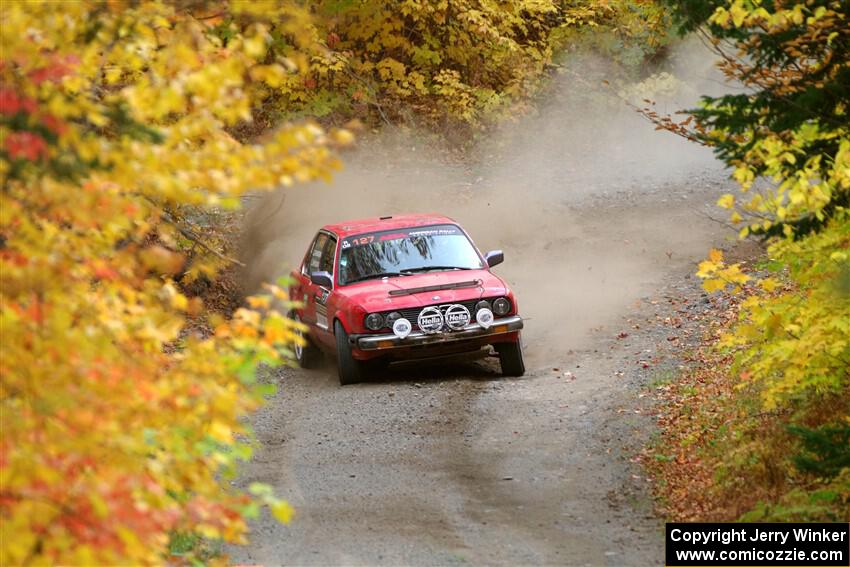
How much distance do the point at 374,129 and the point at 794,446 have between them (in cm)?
2159

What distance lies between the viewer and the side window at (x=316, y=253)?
15.2 meters

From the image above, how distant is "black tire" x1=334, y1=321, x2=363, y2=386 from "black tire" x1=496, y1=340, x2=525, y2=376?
67.8 inches

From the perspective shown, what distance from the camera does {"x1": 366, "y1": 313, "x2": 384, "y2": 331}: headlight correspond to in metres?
13.0

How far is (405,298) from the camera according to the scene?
13109 millimetres

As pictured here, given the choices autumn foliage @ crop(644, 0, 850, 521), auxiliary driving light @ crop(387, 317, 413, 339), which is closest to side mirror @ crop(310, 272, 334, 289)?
auxiliary driving light @ crop(387, 317, 413, 339)

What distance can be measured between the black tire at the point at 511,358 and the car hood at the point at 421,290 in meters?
0.70

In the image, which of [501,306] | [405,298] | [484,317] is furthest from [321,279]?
[501,306]

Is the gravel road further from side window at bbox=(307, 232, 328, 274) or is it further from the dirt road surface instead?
side window at bbox=(307, 232, 328, 274)

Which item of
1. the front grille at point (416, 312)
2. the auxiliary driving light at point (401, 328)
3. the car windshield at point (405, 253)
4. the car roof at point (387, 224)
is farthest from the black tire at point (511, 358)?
the car roof at point (387, 224)

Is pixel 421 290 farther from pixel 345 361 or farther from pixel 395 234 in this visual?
pixel 395 234

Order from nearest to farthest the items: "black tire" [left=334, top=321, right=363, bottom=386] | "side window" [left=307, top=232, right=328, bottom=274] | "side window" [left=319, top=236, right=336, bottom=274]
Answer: "black tire" [left=334, top=321, right=363, bottom=386] → "side window" [left=319, top=236, right=336, bottom=274] → "side window" [left=307, top=232, right=328, bottom=274]

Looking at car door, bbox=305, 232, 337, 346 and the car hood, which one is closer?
the car hood

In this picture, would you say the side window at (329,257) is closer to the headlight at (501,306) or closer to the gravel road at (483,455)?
the gravel road at (483,455)

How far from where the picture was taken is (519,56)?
30844 mm
